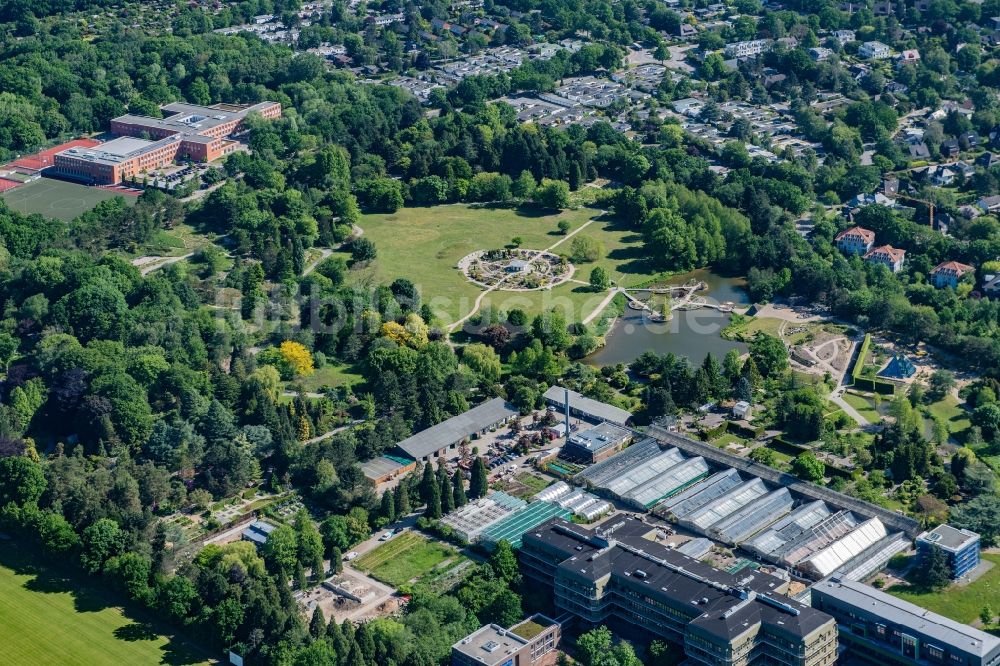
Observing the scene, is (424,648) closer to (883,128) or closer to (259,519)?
(259,519)

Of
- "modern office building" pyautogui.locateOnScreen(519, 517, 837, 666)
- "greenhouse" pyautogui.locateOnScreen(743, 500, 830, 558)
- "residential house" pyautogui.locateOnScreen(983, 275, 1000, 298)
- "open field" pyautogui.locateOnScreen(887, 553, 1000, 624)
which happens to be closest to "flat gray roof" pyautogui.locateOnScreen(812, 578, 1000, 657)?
"modern office building" pyautogui.locateOnScreen(519, 517, 837, 666)


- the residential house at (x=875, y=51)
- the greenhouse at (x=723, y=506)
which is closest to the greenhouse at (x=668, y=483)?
the greenhouse at (x=723, y=506)

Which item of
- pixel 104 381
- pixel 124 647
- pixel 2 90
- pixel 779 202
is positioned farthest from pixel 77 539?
pixel 2 90

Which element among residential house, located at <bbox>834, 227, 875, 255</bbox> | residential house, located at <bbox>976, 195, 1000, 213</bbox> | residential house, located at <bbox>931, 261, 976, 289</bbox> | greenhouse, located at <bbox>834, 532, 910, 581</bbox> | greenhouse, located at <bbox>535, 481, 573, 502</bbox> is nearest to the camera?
greenhouse, located at <bbox>834, 532, 910, 581</bbox>

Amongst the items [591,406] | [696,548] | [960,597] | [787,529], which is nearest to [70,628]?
[696,548]

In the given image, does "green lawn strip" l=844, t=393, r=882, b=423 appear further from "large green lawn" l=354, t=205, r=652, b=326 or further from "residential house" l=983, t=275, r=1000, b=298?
"large green lawn" l=354, t=205, r=652, b=326

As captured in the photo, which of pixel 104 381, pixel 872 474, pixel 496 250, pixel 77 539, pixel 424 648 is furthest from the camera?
pixel 496 250
